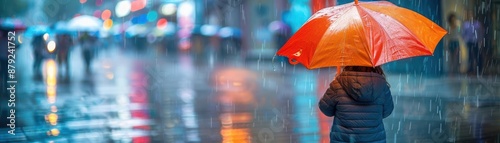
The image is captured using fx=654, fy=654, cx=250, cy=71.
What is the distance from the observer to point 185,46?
5431 centimetres

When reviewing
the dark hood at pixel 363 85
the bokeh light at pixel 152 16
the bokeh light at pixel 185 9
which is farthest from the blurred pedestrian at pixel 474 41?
the bokeh light at pixel 152 16

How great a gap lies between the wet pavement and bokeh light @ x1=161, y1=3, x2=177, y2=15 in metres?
31.0

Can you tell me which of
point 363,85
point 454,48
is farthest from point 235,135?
point 454,48

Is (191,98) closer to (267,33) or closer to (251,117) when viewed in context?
(251,117)

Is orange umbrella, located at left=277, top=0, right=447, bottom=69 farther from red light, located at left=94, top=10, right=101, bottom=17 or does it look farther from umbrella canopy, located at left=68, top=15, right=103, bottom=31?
red light, located at left=94, top=10, right=101, bottom=17

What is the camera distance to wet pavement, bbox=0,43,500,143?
31.1ft

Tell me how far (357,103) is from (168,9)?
48552 mm

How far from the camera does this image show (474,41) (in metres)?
18.9

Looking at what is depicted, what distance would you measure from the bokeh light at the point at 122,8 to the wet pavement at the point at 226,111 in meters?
38.8

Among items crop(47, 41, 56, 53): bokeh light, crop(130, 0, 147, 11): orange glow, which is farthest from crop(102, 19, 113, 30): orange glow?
crop(47, 41, 56, 53): bokeh light

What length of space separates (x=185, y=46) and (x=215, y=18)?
710 cm

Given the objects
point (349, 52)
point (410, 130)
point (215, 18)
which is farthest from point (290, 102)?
point (215, 18)

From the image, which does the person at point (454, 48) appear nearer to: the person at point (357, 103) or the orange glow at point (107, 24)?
the person at point (357, 103)

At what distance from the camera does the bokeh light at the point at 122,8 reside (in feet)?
191
